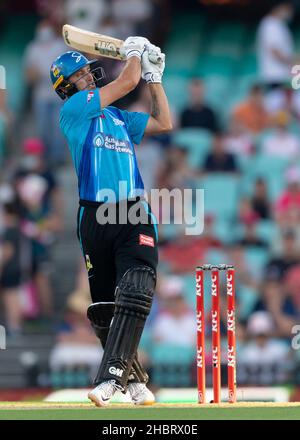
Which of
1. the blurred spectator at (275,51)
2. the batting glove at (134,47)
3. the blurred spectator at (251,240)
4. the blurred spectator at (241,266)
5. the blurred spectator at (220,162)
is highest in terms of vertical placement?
the blurred spectator at (275,51)

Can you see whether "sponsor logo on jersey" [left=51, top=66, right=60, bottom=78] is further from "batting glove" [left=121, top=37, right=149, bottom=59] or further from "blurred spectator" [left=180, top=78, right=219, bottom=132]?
"blurred spectator" [left=180, top=78, right=219, bottom=132]

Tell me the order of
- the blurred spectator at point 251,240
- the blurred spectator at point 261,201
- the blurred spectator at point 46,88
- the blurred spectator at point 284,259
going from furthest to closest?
the blurred spectator at point 46,88
the blurred spectator at point 261,201
the blurred spectator at point 251,240
the blurred spectator at point 284,259

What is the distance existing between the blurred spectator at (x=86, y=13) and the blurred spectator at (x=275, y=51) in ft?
5.72

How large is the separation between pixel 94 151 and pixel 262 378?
561cm

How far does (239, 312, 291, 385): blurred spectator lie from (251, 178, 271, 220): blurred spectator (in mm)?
1456

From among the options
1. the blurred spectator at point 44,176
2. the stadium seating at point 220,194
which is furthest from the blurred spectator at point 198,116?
the blurred spectator at point 44,176

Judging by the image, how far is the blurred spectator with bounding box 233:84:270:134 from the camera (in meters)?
15.0

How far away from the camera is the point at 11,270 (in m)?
14.0

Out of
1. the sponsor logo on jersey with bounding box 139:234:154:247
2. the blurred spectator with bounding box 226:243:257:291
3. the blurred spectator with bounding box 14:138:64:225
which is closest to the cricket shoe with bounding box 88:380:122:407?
the sponsor logo on jersey with bounding box 139:234:154:247

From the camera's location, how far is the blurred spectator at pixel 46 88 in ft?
49.8

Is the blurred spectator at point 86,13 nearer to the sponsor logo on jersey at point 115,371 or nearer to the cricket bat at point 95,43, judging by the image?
the cricket bat at point 95,43

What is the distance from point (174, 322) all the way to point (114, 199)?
548 cm

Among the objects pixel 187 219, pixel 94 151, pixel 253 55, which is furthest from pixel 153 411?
pixel 253 55

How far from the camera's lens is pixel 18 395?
1302 cm
